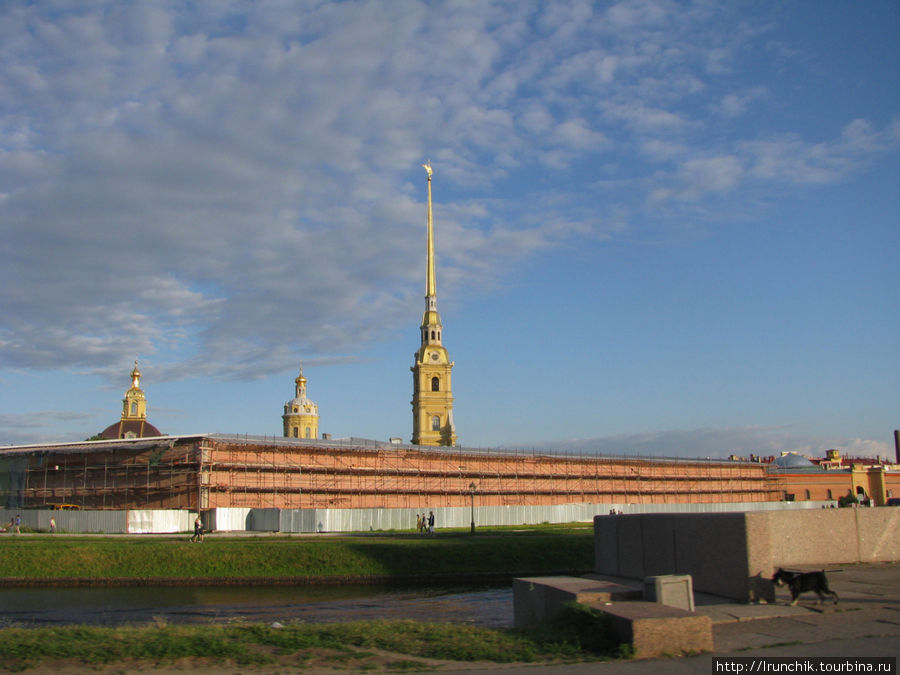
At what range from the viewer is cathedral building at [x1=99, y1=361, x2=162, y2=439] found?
118875mm

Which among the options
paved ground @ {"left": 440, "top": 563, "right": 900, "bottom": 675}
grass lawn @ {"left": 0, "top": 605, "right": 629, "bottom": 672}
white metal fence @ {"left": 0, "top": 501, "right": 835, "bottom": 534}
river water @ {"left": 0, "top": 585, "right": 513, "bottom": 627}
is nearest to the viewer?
paved ground @ {"left": 440, "top": 563, "right": 900, "bottom": 675}

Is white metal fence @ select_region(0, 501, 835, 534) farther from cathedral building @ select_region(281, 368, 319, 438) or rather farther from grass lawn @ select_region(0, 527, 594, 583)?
cathedral building @ select_region(281, 368, 319, 438)

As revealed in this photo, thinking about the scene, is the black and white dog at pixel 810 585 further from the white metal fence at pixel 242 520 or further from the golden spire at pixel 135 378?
the golden spire at pixel 135 378

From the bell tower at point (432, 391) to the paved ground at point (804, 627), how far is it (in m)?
110

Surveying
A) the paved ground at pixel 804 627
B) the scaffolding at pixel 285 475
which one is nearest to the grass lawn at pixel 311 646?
A: the paved ground at pixel 804 627

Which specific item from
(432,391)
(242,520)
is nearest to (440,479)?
(242,520)

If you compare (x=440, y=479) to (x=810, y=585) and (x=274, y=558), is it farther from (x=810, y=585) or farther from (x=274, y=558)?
(x=810, y=585)

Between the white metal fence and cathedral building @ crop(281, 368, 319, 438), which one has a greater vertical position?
cathedral building @ crop(281, 368, 319, 438)

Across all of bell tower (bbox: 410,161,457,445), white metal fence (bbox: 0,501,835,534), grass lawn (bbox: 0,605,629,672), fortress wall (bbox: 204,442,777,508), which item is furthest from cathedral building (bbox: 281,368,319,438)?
grass lawn (bbox: 0,605,629,672)

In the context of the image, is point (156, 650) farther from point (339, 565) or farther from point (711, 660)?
point (339, 565)

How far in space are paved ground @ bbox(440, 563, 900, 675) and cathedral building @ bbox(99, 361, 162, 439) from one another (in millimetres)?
115519

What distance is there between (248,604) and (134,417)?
4053 inches

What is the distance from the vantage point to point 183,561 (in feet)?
116

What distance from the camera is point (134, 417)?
12125 cm
